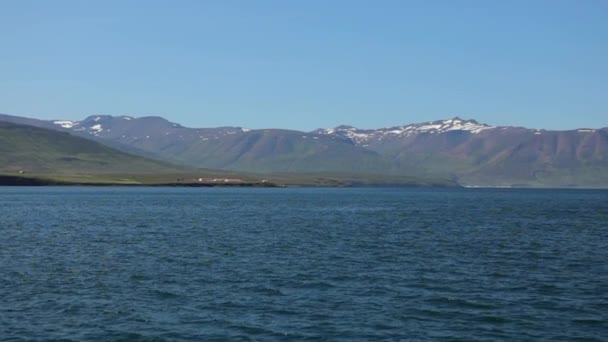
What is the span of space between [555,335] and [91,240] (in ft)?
157

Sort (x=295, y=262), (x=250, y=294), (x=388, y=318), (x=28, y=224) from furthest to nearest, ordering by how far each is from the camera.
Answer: (x=28, y=224) < (x=295, y=262) < (x=250, y=294) < (x=388, y=318)

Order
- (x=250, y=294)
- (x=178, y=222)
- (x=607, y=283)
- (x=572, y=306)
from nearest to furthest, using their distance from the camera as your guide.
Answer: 1. (x=572, y=306)
2. (x=250, y=294)
3. (x=607, y=283)
4. (x=178, y=222)

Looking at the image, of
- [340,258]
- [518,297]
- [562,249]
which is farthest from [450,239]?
[518,297]

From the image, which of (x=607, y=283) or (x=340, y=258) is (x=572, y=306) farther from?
(x=340, y=258)

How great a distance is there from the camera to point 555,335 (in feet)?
105

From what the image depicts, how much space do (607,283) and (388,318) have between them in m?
16.9

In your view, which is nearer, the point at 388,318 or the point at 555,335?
the point at 555,335

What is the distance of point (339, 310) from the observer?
36.3 meters

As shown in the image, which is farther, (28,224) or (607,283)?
(28,224)

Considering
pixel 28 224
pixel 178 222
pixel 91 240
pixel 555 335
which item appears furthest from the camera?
pixel 178 222

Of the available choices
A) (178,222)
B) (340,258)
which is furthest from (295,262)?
(178,222)

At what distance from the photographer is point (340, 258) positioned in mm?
56062

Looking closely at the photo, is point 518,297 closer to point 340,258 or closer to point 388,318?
point 388,318

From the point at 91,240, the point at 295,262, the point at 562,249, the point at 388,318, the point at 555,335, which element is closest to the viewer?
the point at 555,335
